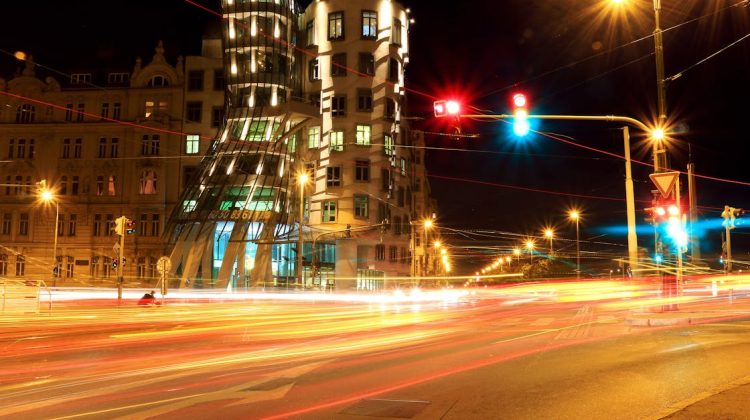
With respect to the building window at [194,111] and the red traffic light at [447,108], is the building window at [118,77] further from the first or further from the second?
the red traffic light at [447,108]

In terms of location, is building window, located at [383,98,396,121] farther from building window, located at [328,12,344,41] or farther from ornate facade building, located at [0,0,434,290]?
building window, located at [328,12,344,41]

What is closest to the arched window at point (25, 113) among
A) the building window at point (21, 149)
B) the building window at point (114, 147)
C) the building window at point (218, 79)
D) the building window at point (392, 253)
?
the building window at point (21, 149)

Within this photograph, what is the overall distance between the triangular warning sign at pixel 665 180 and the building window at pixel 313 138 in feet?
127

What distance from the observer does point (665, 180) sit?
15.8 meters

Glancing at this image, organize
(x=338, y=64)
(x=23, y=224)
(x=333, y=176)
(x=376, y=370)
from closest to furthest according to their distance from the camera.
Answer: (x=376, y=370) → (x=333, y=176) → (x=338, y=64) → (x=23, y=224)

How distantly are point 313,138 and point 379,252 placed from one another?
36.7 ft

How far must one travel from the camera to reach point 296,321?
20.0 meters

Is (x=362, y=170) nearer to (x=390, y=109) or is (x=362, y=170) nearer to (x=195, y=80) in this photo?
(x=390, y=109)

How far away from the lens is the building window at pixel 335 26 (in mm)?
52031

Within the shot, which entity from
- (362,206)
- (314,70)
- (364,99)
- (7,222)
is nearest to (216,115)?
(314,70)

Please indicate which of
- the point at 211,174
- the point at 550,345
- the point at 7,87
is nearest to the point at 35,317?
the point at 550,345

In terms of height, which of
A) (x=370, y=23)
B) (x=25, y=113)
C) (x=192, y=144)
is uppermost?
(x=370, y=23)

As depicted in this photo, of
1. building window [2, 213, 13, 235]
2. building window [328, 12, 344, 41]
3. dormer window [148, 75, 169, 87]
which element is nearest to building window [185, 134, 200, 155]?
dormer window [148, 75, 169, 87]

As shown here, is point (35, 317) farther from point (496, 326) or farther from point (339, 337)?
point (496, 326)
